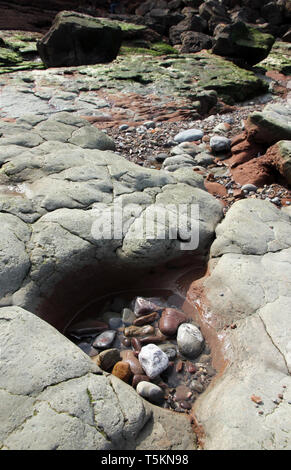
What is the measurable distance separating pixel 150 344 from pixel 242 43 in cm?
1003

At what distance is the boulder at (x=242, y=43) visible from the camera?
31.9ft

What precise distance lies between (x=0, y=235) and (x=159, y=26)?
49.0 ft

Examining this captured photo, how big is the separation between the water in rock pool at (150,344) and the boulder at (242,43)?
9.41 m

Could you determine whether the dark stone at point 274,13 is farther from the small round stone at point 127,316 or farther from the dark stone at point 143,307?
the small round stone at point 127,316

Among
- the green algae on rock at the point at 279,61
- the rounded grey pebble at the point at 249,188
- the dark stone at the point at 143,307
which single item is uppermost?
the green algae on rock at the point at 279,61

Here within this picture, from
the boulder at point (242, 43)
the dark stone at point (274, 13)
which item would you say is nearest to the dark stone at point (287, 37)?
the dark stone at point (274, 13)

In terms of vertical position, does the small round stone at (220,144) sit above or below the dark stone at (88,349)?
above

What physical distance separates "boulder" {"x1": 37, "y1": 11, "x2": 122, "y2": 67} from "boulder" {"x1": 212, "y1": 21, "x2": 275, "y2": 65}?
3041 mm

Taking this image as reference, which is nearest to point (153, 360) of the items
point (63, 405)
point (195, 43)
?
point (63, 405)

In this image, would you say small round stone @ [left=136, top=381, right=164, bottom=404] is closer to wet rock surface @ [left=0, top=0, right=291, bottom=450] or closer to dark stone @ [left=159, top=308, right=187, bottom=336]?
wet rock surface @ [left=0, top=0, right=291, bottom=450]

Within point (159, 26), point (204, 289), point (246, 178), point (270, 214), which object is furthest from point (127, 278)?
point (159, 26)

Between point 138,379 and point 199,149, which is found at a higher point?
point 199,149

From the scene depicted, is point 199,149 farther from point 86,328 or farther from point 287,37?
point 287,37

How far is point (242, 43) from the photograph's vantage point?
9688 mm
